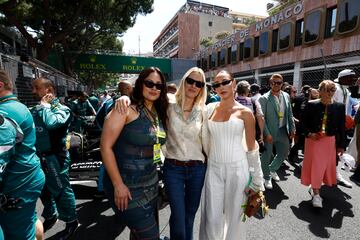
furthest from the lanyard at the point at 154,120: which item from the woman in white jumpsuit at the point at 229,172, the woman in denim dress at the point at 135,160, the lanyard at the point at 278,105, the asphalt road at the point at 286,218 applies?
the lanyard at the point at 278,105

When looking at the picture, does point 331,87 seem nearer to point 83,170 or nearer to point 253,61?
point 83,170

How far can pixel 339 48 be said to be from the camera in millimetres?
16625

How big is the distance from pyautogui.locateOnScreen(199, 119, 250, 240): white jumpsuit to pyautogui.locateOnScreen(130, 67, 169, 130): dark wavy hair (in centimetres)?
48

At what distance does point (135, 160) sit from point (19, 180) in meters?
0.94

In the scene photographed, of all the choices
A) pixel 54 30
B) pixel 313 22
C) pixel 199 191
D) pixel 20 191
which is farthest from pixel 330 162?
pixel 54 30

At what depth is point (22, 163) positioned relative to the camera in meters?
1.91

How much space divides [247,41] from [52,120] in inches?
1061

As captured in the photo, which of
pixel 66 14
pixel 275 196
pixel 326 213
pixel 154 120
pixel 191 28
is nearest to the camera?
pixel 154 120

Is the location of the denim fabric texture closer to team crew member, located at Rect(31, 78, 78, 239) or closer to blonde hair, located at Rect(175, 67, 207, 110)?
blonde hair, located at Rect(175, 67, 207, 110)

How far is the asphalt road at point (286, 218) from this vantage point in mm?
3047

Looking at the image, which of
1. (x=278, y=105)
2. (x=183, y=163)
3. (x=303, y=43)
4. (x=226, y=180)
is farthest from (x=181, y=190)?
(x=303, y=43)

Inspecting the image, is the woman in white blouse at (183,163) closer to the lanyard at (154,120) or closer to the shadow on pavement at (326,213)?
the lanyard at (154,120)

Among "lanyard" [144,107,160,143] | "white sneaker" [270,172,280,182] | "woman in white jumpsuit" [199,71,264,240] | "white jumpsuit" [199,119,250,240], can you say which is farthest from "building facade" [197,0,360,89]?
"lanyard" [144,107,160,143]

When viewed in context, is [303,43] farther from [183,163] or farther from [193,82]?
[183,163]
